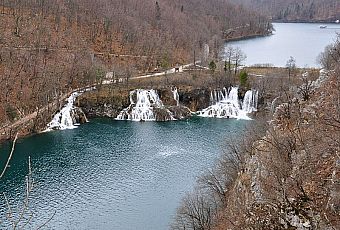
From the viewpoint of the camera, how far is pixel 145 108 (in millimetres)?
67750

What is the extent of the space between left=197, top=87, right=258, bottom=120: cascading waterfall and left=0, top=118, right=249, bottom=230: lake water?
382cm

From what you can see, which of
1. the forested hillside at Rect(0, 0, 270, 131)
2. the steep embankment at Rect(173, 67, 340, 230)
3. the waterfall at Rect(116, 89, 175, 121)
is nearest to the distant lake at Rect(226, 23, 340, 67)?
the forested hillside at Rect(0, 0, 270, 131)

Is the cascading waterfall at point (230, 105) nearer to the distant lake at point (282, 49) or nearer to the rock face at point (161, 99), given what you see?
the rock face at point (161, 99)

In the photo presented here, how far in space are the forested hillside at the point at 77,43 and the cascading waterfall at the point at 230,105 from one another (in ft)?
50.2

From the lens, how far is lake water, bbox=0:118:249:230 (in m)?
34.9

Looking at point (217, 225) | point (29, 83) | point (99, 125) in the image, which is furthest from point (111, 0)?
point (217, 225)

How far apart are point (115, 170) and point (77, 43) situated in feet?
152

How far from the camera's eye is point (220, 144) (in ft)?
169

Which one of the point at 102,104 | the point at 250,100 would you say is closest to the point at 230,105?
the point at 250,100

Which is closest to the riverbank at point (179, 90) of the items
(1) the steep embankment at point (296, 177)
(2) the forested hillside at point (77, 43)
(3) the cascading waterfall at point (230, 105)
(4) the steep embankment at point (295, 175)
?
(3) the cascading waterfall at point (230, 105)

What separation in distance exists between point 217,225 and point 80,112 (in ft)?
145

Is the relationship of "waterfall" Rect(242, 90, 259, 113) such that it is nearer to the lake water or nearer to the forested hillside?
the lake water

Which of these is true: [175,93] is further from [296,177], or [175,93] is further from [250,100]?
[296,177]

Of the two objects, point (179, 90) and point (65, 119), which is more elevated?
point (179, 90)
